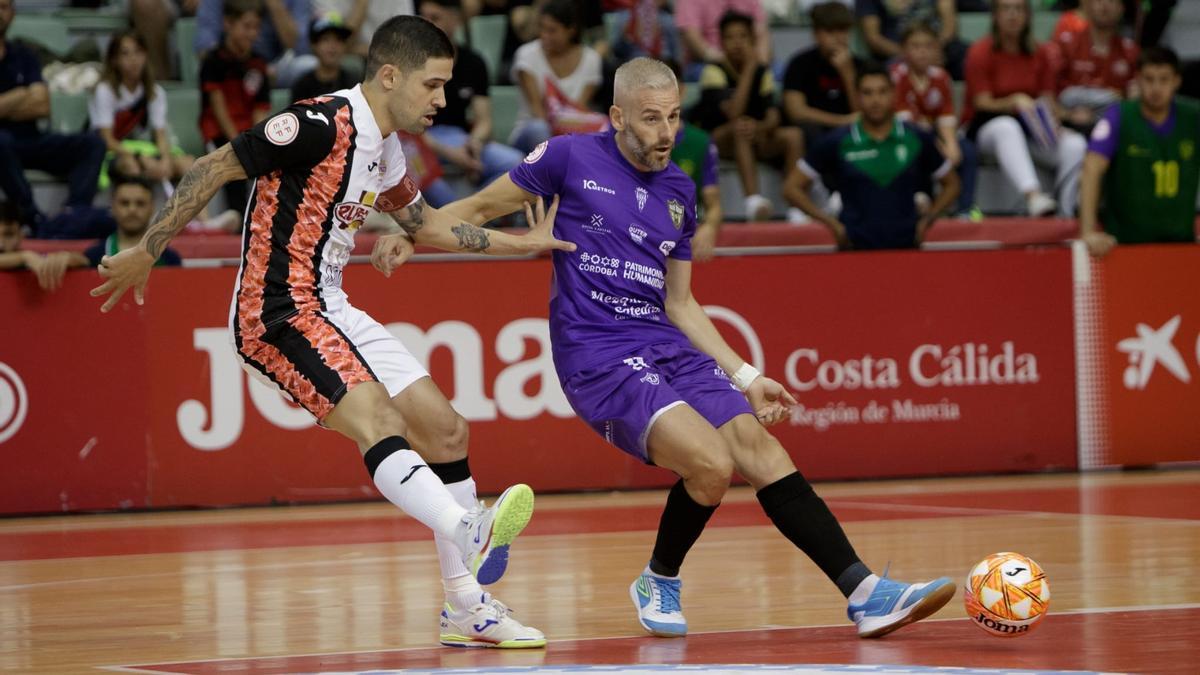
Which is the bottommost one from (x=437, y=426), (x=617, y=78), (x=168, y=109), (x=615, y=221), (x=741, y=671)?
(x=741, y=671)

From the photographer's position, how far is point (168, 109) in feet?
46.9

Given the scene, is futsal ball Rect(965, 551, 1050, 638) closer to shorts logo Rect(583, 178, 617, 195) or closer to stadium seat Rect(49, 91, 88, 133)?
shorts logo Rect(583, 178, 617, 195)

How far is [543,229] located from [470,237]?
0.93ft

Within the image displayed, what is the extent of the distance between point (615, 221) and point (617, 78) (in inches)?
21.0

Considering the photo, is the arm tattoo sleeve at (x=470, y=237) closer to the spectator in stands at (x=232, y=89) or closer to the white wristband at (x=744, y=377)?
the white wristband at (x=744, y=377)

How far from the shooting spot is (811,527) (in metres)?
6.36

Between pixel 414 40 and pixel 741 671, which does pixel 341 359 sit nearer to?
pixel 414 40

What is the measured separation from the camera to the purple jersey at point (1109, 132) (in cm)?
1266

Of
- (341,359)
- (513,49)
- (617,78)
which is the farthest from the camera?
(513,49)

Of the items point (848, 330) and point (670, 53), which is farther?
point (670, 53)

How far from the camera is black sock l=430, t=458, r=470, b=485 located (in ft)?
21.3

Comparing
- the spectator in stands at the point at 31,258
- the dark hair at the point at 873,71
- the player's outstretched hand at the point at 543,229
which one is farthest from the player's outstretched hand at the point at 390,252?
the dark hair at the point at 873,71

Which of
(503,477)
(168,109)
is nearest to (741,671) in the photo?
(503,477)

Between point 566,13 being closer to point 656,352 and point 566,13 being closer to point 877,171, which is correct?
point 877,171
